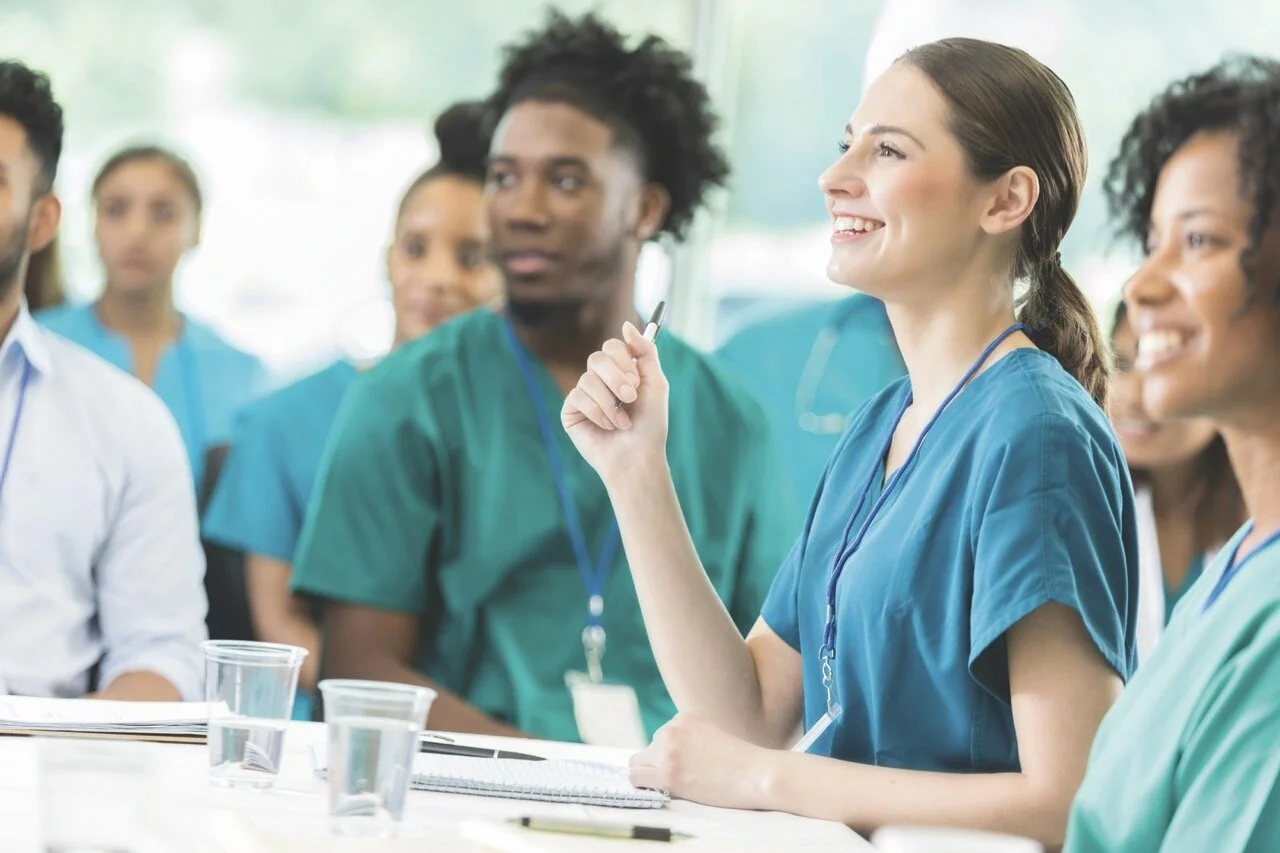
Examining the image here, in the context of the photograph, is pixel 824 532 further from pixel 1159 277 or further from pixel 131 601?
pixel 131 601

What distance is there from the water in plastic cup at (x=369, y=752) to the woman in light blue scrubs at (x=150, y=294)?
270 centimetres

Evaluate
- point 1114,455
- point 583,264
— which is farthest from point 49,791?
point 583,264

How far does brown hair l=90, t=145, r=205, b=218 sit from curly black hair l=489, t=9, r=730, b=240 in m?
1.03

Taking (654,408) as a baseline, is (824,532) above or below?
below

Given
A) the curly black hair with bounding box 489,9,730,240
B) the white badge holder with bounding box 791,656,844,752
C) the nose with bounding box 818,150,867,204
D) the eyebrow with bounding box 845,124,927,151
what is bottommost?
the white badge holder with bounding box 791,656,844,752

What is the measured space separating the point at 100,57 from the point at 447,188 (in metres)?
0.95

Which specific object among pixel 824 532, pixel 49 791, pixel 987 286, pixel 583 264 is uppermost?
pixel 583 264

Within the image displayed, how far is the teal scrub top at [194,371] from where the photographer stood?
368cm

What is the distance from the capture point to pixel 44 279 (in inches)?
140

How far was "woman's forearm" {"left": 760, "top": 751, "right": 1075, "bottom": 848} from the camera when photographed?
Answer: 1.31 metres

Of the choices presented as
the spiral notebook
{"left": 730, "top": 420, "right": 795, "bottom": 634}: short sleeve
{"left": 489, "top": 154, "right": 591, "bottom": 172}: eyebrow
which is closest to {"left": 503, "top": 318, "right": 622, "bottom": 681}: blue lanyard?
{"left": 730, "top": 420, "right": 795, "bottom": 634}: short sleeve

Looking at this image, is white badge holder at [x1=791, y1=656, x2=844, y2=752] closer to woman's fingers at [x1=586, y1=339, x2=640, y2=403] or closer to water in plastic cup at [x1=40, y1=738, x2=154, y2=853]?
woman's fingers at [x1=586, y1=339, x2=640, y2=403]

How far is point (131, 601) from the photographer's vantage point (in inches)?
91.4

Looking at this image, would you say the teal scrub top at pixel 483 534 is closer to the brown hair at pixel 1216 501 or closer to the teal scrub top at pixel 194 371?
the brown hair at pixel 1216 501
